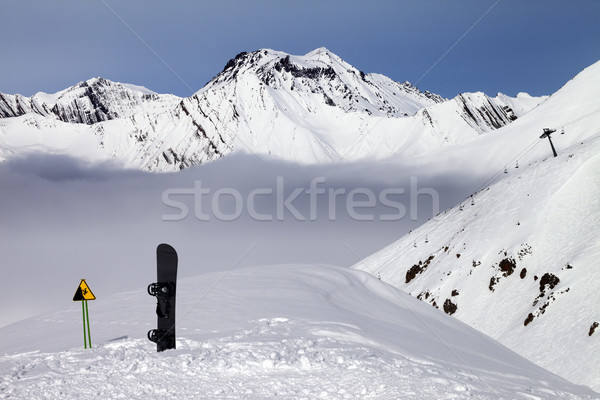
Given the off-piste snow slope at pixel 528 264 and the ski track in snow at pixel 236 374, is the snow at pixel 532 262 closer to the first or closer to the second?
the off-piste snow slope at pixel 528 264

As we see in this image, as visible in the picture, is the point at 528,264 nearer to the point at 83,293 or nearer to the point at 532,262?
the point at 532,262

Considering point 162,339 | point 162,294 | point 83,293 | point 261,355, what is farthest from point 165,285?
point 261,355

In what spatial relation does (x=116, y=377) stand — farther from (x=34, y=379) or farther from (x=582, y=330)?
(x=582, y=330)

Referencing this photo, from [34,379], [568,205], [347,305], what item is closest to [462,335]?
[347,305]

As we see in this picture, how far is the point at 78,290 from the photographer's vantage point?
1317 cm

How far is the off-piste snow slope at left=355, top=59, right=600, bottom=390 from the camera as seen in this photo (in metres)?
31.8

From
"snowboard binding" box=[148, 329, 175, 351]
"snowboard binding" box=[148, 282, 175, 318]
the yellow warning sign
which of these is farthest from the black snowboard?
the yellow warning sign

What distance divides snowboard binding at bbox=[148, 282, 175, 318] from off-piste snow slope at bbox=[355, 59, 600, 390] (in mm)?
25099

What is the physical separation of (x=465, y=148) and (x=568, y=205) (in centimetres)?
15790

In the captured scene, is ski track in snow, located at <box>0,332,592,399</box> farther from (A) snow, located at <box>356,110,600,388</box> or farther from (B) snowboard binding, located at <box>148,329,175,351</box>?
(A) snow, located at <box>356,110,600,388</box>

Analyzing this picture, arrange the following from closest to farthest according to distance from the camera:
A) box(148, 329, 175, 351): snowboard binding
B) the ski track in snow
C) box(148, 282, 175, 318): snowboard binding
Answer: the ski track in snow
box(148, 329, 175, 351): snowboard binding
box(148, 282, 175, 318): snowboard binding

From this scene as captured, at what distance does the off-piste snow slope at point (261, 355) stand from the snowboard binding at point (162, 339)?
0.25m

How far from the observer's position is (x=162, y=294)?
12242 millimetres

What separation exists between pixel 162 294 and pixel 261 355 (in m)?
3.11
